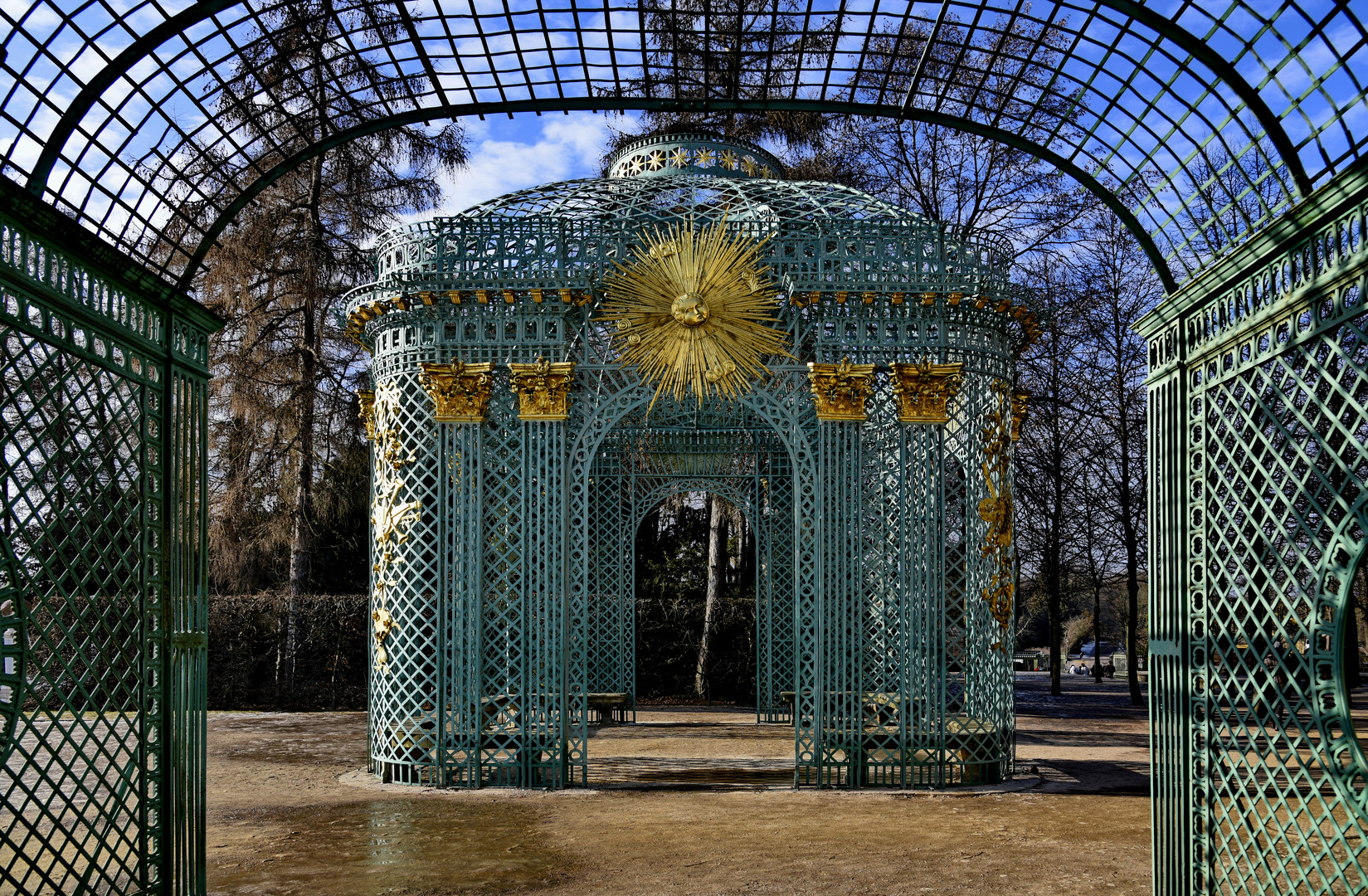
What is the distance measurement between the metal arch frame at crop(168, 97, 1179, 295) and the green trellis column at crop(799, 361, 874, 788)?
514 cm

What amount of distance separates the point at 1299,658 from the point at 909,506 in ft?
21.9

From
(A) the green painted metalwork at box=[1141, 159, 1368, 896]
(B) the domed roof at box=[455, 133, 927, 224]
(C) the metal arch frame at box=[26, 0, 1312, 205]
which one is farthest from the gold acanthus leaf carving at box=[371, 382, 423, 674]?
(A) the green painted metalwork at box=[1141, 159, 1368, 896]

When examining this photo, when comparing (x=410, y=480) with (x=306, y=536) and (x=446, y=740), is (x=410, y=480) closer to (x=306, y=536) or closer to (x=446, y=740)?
(x=446, y=740)

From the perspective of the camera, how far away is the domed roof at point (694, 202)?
39.8ft

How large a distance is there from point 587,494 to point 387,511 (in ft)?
7.14

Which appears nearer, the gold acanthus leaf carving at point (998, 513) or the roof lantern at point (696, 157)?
the gold acanthus leaf carving at point (998, 513)

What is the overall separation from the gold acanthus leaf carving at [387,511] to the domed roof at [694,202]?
7.56ft

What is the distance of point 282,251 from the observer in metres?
22.1

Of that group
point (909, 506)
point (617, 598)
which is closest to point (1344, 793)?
point (909, 506)

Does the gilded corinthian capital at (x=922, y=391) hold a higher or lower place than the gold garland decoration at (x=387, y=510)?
higher

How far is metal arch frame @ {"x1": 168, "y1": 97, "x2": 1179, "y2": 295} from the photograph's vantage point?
20.4 feet

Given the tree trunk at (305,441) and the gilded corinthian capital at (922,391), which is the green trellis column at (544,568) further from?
the tree trunk at (305,441)

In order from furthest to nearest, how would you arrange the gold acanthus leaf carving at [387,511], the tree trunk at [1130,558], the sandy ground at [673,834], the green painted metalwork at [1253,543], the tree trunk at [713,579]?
the tree trunk at [713,579] → the tree trunk at [1130,558] → the gold acanthus leaf carving at [387,511] → the sandy ground at [673,834] → the green painted metalwork at [1253,543]

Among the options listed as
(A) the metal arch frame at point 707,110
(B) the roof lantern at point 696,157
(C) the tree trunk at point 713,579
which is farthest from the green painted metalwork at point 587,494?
(C) the tree trunk at point 713,579
